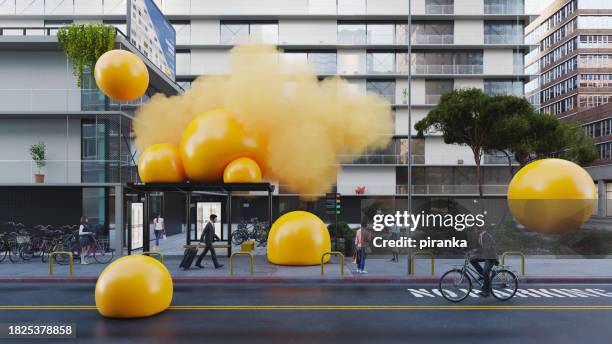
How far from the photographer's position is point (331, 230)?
2034 centimetres

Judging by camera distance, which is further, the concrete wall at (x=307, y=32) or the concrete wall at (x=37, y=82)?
the concrete wall at (x=307, y=32)

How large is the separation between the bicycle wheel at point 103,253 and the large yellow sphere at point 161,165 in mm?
3942

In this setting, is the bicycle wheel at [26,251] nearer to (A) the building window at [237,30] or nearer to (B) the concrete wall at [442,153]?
(A) the building window at [237,30]

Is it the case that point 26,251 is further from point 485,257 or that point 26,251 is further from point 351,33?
point 351,33

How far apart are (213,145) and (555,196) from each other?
1134 centimetres

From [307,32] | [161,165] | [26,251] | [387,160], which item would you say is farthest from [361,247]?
[307,32]

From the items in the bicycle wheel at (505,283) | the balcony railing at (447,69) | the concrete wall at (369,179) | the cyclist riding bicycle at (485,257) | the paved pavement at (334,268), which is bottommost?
the paved pavement at (334,268)

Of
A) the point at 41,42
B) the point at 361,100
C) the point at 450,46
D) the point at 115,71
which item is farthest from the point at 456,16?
the point at 115,71

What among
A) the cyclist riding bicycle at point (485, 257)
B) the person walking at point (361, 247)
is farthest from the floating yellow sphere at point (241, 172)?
the cyclist riding bicycle at point (485, 257)

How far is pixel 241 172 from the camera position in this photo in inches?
581

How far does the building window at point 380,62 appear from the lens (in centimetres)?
4703

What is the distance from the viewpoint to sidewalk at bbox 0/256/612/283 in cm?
1353

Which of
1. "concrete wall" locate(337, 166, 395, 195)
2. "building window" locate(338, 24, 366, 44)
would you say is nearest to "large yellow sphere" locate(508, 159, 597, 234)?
"concrete wall" locate(337, 166, 395, 195)

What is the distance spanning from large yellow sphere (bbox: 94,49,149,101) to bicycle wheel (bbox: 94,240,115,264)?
26.1 ft
